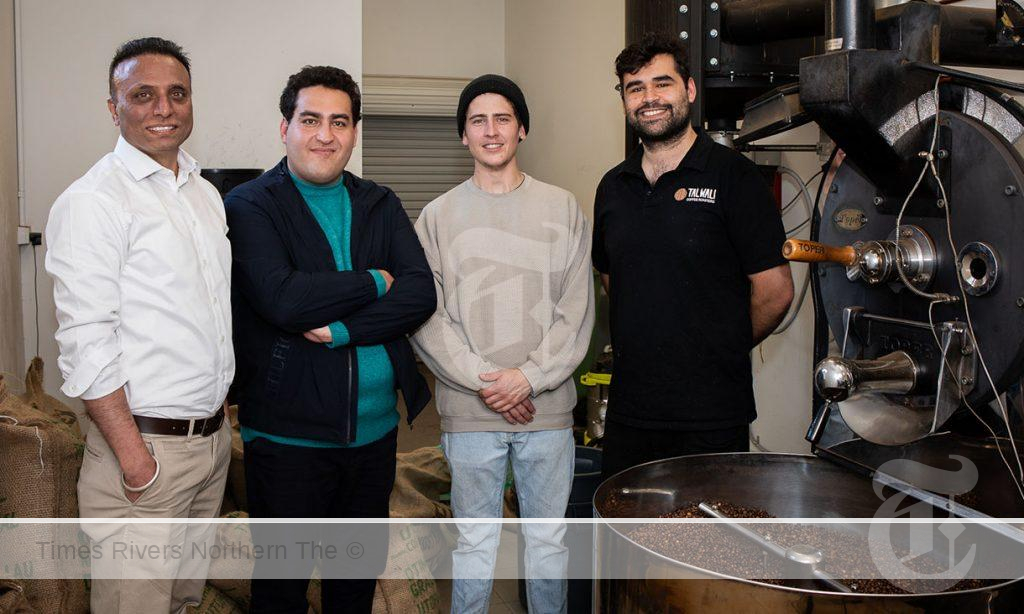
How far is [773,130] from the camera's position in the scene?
251cm

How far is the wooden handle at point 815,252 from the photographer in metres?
1.33

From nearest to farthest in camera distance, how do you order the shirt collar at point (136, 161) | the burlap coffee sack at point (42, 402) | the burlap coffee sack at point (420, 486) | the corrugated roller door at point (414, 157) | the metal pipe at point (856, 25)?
the metal pipe at point (856, 25) < the shirt collar at point (136, 161) < the burlap coffee sack at point (42, 402) < the burlap coffee sack at point (420, 486) < the corrugated roller door at point (414, 157)

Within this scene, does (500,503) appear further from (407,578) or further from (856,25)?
(856,25)

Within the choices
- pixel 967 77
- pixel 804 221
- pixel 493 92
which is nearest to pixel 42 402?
pixel 493 92

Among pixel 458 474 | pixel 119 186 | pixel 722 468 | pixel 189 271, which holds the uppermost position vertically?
pixel 119 186

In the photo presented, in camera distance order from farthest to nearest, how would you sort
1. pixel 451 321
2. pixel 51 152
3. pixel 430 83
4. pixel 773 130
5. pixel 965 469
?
pixel 430 83 → pixel 51 152 → pixel 773 130 → pixel 451 321 → pixel 965 469

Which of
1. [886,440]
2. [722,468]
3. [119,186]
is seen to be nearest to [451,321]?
[119,186]

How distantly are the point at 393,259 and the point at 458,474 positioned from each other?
1.84 feet

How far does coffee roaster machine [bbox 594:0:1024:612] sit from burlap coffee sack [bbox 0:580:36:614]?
4.68ft

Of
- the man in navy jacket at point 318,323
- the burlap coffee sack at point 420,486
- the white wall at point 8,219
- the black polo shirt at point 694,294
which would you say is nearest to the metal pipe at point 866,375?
the black polo shirt at point 694,294

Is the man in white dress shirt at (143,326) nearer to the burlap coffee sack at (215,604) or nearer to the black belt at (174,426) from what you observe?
the black belt at (174,426)

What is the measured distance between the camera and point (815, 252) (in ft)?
4.40

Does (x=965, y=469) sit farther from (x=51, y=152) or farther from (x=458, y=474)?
(x=51, y=152)

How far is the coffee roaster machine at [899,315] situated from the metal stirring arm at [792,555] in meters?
0.02
